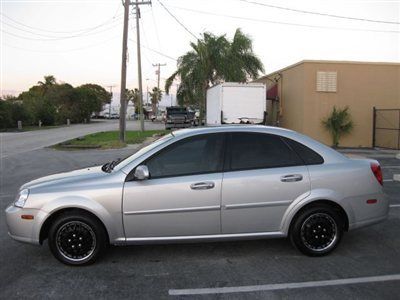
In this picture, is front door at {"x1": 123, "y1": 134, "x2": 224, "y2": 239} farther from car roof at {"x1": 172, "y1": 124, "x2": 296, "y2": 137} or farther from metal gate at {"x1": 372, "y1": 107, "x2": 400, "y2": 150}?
metal gate at {"x1": 372, "y1": 107, "x2": 400, "y2": 150}

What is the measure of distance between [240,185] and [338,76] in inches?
706

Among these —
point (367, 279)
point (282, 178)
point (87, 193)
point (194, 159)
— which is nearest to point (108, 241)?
point (87, 193)

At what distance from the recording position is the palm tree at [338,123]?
70.3ft

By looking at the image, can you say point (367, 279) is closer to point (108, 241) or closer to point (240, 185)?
point (240, 185)

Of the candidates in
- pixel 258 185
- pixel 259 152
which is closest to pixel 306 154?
pixel 259 152

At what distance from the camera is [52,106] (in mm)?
60531

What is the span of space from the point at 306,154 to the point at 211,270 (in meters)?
1.74

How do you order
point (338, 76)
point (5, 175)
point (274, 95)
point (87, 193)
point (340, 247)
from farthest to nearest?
point (274, 95) → point (338, 76) → point (5, 175) → point (340, 247) → point (87, 193)

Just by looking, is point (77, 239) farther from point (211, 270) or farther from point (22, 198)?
point (211, 270)

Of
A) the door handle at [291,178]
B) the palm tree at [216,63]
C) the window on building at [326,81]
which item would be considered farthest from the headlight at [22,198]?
the palm tree at [216,63]

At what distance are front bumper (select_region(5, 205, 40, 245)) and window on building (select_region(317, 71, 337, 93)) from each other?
18.4m

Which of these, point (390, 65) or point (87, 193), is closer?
point (87, 193)

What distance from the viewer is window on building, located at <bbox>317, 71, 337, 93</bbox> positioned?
21.6m

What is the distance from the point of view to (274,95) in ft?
88.0
